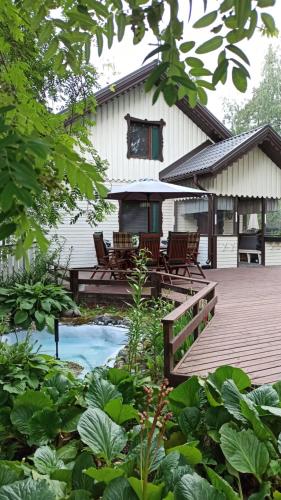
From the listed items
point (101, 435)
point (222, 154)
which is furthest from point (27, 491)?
point (222, 154)

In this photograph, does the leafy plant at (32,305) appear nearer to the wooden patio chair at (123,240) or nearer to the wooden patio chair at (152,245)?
the wooden patio chair at (152,245)

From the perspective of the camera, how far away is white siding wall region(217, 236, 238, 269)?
11.3 m

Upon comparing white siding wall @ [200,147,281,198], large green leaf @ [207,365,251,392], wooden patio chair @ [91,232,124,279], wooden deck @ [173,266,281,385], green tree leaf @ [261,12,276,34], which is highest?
white siding wall @ [200,147,281,198]

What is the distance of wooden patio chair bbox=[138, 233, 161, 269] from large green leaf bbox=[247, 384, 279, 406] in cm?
548

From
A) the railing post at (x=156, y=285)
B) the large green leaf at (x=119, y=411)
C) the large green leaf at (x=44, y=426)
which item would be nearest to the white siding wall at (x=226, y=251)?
the railing post at (x=156, y=285)

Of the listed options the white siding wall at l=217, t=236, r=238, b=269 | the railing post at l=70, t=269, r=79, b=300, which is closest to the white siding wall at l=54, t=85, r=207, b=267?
the white siding wall at l=217, t=236, r=238, b=269

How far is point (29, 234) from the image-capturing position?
1.26 meters

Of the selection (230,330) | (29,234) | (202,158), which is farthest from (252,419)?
(202,158)

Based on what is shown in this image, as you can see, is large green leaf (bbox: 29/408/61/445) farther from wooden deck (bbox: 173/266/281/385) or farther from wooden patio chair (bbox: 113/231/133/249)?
wooden patio chair (bbox: 113/231/133/249)

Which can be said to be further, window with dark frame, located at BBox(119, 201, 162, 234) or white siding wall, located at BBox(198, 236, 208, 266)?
window with dark frame, located at BBox(119, 201, 162, 234)

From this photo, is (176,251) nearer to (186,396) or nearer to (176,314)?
(176,314)

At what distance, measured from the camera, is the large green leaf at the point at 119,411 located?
6.73ft

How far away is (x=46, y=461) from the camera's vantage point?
1764 millimetres

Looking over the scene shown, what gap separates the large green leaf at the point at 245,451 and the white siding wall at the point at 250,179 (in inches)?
383
